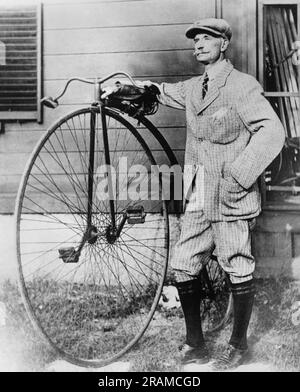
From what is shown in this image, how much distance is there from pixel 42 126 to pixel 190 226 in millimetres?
1559

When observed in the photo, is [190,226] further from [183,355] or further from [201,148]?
[183,355]

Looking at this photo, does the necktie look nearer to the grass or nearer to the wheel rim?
the wheel rim

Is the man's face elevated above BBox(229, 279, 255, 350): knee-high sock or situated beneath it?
elevated above

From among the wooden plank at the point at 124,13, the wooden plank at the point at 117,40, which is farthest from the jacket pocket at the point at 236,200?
the wooden plank at the point at 124,13

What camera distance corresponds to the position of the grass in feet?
9.09

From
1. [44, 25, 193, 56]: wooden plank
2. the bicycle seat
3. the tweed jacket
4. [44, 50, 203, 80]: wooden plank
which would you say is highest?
[44, 25, 193, 56]: wooden plank

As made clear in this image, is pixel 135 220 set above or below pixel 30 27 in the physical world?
below

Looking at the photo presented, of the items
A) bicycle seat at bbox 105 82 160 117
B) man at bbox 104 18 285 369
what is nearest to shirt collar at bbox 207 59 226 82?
man at bbox 104 18 285 369

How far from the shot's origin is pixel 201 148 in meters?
2.75

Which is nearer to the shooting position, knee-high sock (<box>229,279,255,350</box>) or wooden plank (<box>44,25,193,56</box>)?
knee-high sock (<box>229,279,255,350</box>)

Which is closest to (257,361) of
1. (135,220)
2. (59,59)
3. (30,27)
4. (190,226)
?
(190,226)

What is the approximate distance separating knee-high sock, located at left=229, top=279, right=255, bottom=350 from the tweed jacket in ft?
1.22

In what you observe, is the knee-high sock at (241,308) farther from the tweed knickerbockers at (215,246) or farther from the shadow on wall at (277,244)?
the shadow on wall at (277,244)

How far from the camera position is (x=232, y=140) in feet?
8.80
